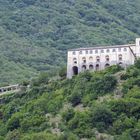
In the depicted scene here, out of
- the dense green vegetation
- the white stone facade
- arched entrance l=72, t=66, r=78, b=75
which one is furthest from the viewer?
arched entrance l=72, t=66, r=78, b=75

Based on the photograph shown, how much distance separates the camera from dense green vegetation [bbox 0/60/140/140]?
102 metres

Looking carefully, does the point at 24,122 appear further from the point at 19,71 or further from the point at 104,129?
the point at 19,71

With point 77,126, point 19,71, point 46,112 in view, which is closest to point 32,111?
point 46,112

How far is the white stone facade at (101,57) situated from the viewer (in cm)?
11469

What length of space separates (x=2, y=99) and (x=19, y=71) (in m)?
50.8

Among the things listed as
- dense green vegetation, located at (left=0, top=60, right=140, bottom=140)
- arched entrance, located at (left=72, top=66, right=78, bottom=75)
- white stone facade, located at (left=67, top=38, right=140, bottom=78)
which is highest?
white stone facade, located at (left=67, top=38, right=140, bottom=78)

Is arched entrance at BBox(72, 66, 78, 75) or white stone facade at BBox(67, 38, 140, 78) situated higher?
white stone facade at BBox(67, 38, 140, 78)

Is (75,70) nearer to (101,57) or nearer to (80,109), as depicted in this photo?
(101,57)

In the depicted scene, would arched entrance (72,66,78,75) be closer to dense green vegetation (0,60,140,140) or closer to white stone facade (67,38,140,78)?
white stone facade (67,38,140,78)

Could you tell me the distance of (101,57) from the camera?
380 feet

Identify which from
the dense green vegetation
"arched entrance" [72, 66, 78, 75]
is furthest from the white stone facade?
the dense green vegetation

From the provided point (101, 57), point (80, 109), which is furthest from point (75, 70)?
point (80, 109)

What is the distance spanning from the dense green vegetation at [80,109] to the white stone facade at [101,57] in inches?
99.2

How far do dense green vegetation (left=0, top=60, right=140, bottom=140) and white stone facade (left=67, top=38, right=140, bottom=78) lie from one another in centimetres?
252
